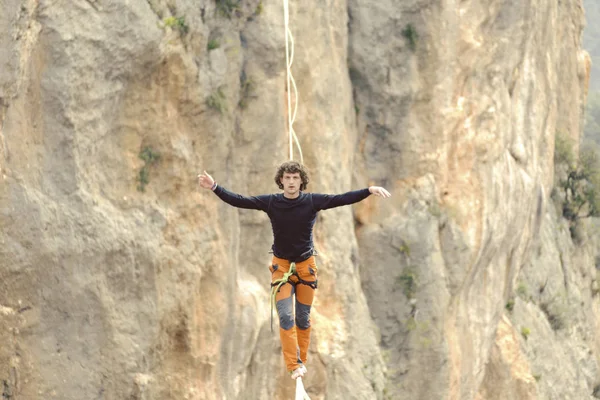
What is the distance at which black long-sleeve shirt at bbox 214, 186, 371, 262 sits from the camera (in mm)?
8953

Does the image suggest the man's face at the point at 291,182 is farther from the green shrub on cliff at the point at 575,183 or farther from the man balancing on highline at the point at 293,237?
the green shrub on cliff at the point at 575,183

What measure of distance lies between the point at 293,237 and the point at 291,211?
322 millimetres

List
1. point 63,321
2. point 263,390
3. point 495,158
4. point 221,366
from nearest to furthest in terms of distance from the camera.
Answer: point 63,321 < point 221,366 < point 263,390 < point 495,158

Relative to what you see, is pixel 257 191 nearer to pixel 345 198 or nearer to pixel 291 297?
pixel 291 297

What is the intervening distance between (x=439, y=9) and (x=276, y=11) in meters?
4.91

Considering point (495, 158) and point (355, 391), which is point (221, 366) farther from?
point (495, 158)

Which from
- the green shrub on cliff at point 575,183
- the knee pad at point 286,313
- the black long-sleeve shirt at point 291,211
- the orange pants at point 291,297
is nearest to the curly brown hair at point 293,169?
the black long-sleeve shirt at point 291,211

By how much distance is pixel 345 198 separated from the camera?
880 centimetres

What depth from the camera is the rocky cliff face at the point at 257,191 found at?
10.5 m

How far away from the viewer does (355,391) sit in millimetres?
16141

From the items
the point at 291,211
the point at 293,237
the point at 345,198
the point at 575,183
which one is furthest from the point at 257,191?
the point at 575,183

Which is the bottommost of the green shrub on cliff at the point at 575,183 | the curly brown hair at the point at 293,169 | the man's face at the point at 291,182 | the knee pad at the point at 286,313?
the knee pad at the point at 286,313

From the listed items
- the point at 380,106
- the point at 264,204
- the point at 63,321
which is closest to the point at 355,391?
the point at 380,106

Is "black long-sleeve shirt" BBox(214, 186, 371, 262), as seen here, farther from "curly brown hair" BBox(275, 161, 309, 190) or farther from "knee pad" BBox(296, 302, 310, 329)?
"knee pad" BBox(296, 302, 310, 329)
